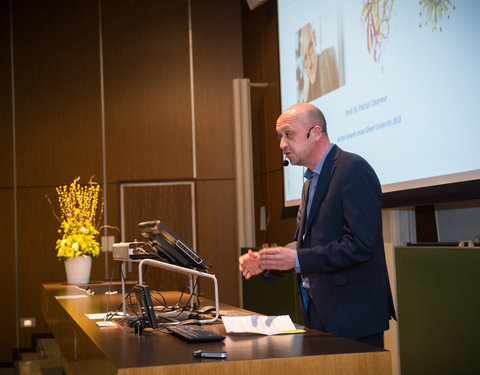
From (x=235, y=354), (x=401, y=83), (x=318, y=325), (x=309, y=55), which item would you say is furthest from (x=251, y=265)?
(x=309, y=55)

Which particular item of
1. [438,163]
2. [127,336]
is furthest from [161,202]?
[127,336]

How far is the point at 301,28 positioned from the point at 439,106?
2.05 metres

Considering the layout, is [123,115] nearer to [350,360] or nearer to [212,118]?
[212,118]

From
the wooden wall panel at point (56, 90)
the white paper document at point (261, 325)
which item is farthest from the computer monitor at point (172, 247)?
the wooden wall panel at point (56, 90)

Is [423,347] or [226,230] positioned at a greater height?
[226,230]

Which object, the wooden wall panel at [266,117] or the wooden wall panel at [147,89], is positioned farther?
the wooden wall panel at [147,89]

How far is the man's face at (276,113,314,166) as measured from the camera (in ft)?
7.25

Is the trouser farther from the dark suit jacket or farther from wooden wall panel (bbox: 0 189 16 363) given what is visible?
Answer: wooden wall panel (bbox: 0 189 16 363)

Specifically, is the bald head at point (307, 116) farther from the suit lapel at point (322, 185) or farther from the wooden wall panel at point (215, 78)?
the wooden wall panel at point (215, 78)

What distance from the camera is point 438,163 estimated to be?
291 centimetres

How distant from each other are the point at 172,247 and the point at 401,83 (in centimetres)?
164

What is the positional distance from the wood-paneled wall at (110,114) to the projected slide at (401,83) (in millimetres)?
2379

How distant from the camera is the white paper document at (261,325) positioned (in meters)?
1.89

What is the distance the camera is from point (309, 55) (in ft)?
14.8
